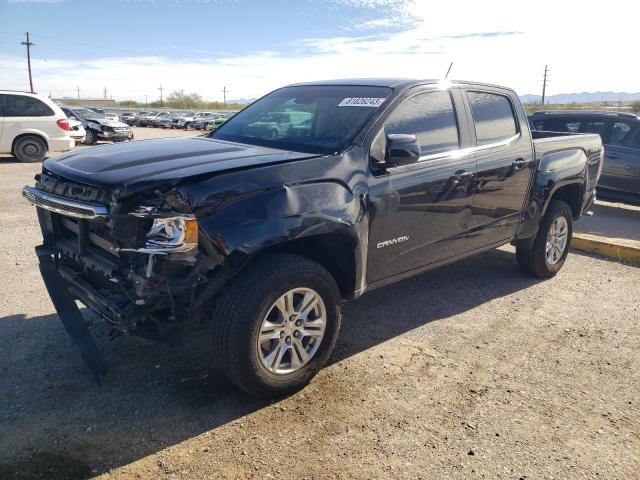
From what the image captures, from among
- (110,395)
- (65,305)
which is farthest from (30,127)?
(110,395)

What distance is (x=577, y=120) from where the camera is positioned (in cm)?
925

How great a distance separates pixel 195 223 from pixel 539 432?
2.24m

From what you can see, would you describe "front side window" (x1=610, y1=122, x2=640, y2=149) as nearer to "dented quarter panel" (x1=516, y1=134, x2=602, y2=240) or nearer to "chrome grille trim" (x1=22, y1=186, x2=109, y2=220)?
"dented quarter panel" (x1=516, y1=134, x2=602, y2=240)

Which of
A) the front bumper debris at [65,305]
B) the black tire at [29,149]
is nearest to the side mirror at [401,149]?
the front bumper debris at [65,305]

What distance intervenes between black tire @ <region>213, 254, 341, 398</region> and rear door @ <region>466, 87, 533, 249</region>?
1942 mm

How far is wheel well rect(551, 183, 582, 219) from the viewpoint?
19.0 ft

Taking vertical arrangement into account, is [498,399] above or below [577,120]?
below

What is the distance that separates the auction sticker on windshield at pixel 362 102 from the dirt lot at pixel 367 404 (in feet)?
5.74

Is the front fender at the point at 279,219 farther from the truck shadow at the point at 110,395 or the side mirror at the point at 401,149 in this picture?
the truck shadow at the point at 110,395

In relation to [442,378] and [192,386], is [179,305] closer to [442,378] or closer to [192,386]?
[192,386]

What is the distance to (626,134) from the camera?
916 centimetres

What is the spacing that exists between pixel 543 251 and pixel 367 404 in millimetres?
3113

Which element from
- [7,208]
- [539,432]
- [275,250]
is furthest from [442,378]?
[7,208]

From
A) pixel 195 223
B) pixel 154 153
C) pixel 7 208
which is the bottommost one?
pixel 7 208
